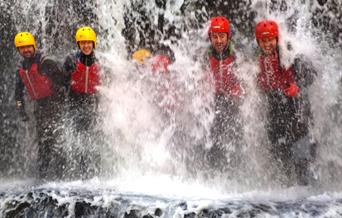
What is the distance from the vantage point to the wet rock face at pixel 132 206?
403 cm

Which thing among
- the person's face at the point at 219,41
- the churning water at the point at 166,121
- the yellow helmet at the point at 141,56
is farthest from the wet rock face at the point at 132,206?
the yellow helmet at the point at 141,56

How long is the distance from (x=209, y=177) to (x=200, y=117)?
83 cm

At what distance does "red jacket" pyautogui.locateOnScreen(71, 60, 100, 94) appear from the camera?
6078 mm

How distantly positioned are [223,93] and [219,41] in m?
0.65

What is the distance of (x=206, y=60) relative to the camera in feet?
19.7

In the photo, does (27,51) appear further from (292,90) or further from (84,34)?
(292,90)

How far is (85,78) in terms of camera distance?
611 centimetres

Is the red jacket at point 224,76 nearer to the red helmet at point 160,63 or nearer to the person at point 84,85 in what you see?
the red helmet at point 160,63

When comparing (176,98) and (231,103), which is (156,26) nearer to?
(176,98)

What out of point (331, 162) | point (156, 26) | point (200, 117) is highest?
point (156, 26)

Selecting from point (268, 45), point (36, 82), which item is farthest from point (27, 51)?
point (268, 45)

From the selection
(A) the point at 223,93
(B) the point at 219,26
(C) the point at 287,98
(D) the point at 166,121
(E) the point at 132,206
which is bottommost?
(E) the point at 132,206

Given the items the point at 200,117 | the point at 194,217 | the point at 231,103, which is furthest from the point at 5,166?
the point at 194,217

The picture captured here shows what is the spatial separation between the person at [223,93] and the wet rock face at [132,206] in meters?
1.60
